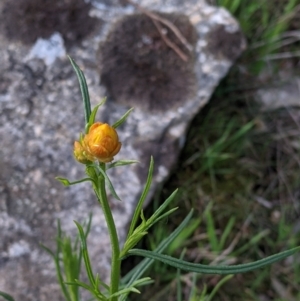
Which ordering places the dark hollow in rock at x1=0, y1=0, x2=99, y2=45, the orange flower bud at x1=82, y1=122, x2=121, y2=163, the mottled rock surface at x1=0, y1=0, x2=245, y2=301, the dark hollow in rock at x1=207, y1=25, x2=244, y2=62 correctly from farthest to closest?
the dark hollow in rock at x1=207, y1=25, x2=244, y2=62
the dark hollow in rock at x1=0, y1=0, x2=99, y2=45
the mottled rock surface at x1=0, y1=0, x2=245, y2=301
the orange flower bud at x1=82, y1=122, x2=121, y2=163

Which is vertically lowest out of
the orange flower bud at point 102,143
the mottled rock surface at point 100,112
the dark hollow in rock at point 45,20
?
the mottled rock surface at point 100,112

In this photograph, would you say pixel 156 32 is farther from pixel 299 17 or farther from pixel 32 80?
pixel 299 17

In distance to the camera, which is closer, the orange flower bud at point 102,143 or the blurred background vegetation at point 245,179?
the orange flower bud at point 102,143

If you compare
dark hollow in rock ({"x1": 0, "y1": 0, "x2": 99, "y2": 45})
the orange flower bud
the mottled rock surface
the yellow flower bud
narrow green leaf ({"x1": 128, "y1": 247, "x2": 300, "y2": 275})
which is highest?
the orange flower bud

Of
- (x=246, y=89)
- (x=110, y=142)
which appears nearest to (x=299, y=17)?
(x=246, y=89)

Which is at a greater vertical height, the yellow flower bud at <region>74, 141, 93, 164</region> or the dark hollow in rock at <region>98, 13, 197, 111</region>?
the yellow flower bud at <region>74, 141, 93, 164</region>

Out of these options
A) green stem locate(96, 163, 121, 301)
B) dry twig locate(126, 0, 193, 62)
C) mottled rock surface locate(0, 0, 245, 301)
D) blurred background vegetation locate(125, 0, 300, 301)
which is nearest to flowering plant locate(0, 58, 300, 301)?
green stem locate(96, 163, 121, 301)

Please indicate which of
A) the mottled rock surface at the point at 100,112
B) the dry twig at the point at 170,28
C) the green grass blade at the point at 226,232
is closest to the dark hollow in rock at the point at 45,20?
the mottled rock surface at the point at 100,112

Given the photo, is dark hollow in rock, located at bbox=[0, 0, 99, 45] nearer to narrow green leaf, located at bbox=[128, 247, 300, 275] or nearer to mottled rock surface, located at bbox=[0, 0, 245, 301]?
mottled rock surface, located at bbox=[0, 0, 245, 301]

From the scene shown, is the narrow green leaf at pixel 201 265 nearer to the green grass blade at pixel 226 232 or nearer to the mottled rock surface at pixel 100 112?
the mottled rock surface at pixel 100 112
